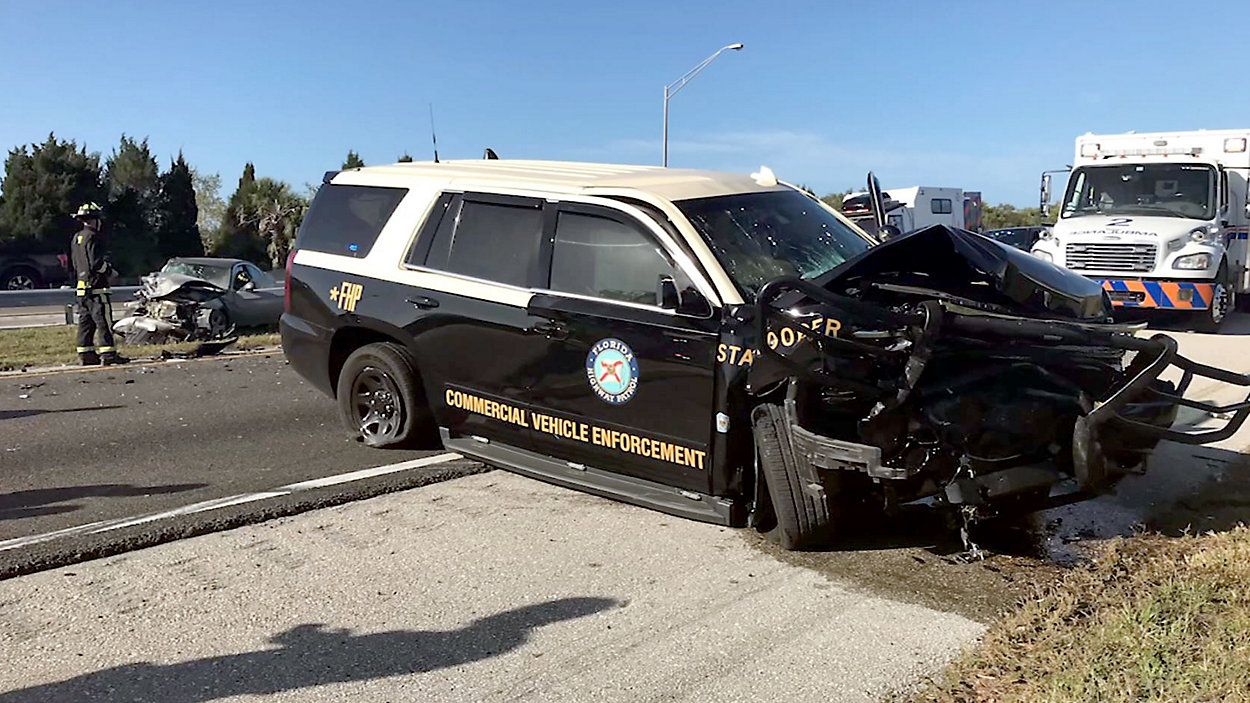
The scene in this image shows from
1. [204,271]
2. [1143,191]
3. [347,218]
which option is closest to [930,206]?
[1143,191]

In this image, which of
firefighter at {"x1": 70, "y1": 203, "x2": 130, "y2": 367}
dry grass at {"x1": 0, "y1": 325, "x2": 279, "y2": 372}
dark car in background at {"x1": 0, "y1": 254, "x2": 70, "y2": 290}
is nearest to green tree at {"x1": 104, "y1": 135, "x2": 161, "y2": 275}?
dark car in background at {"x1": 0, "y1": 254, "x2": 70, "y2": 290}

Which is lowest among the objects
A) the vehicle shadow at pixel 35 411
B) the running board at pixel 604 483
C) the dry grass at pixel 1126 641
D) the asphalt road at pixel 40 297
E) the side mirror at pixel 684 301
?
the asphalt road at pixel 40 297

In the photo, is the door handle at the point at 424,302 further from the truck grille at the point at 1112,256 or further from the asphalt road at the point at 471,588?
the truck grille at the point at 1112,256

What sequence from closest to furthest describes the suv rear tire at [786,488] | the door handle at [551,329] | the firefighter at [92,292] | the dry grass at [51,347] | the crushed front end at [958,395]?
the crushed front end at [958,395] → the suv rear tire at [786,488] → the door handle at [551,329] → the firefighter at [92,292] → the dry grass at [51,347]

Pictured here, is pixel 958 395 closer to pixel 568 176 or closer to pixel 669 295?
pixel 669 295

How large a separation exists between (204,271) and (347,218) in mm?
9938

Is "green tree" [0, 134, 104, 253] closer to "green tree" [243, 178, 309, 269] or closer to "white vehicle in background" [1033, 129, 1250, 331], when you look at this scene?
"green tree" [243, 178, 309, 269]

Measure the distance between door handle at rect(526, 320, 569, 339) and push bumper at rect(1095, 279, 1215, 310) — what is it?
10143 mm

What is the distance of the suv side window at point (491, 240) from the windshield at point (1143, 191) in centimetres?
1147

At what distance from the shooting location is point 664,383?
495 centimetres

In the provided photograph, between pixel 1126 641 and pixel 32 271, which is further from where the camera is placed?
pixel 32 271

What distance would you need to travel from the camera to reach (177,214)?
4366 cm

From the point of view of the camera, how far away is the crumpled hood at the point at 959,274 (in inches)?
189

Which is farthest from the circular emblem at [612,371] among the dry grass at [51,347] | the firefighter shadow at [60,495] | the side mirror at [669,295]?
the dry grass at [51,347]
